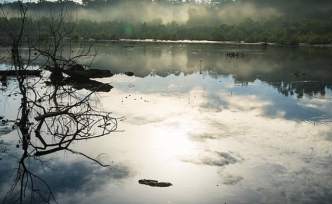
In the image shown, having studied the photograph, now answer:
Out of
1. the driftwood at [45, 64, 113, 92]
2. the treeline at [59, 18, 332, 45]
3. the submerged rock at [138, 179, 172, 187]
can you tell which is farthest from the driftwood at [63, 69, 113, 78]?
the treeline at [59, 18, 332, 45]

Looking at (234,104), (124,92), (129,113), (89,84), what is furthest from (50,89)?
(234,104)

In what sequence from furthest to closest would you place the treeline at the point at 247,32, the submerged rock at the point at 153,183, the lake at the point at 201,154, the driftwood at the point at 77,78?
the treeline at the point at 247,32 < the driftwood at the point at 77,78 < the submerged rock at the point at 153,183 < the lake at the point at 201,154

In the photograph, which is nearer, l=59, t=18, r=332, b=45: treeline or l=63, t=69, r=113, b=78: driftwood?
l=63, t=69, r=113, b=78: driftwood

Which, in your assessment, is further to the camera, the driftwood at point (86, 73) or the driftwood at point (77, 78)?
the driftwood at point (86, 73)

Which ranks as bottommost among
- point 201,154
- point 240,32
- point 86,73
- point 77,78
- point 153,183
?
point 153,183

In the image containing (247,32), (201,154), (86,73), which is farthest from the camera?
(247,32)

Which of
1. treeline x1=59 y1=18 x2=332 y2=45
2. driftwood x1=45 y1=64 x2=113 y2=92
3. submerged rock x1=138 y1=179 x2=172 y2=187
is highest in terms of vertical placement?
treeline x1=59 y1=18 x2=332 y2=45

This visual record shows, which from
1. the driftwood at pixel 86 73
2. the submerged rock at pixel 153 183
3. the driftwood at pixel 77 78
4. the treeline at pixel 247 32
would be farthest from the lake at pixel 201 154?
the treeline at pixel 247 32

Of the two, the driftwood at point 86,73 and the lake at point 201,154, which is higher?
the driftwood at point 86,73

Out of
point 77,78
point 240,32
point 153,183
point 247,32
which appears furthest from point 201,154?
point 247,32

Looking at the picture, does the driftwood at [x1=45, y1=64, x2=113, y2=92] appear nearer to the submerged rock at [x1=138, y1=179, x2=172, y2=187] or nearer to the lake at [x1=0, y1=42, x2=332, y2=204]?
the lake at [x1=0, y1=42, x2=332, y2=204]

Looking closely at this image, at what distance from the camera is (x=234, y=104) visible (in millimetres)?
18812

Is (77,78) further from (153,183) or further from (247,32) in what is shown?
(247,32)

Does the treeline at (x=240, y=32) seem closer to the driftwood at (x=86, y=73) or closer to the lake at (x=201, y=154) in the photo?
the driftwood at (x=86, y=73)
